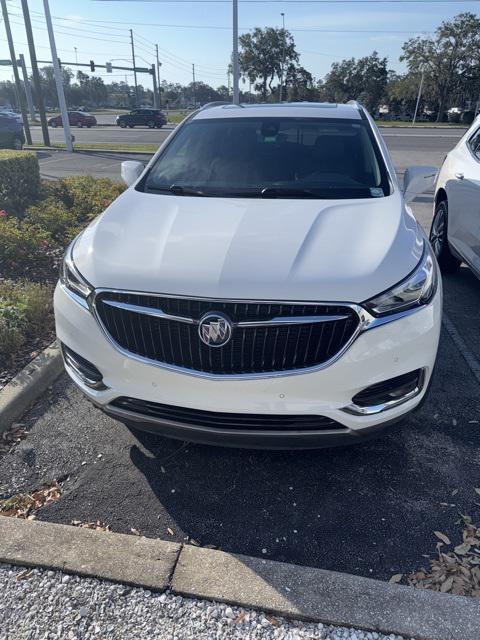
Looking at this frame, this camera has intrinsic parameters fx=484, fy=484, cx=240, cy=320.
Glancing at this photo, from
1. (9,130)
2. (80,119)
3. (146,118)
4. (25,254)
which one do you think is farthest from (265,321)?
(80,119)

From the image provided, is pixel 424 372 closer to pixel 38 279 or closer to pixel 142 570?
pixel 142 570

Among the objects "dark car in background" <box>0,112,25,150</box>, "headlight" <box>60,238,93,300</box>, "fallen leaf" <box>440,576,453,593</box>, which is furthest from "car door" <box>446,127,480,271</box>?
"dark car in background" <box>0,112,25,150</box>

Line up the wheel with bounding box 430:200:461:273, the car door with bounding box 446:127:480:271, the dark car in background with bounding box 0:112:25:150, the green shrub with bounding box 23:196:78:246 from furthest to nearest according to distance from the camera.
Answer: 1. the dark car in background with bounding box 0:112:25:150
2. the green shrub with bounding box 23:196:78:246
3. the wheel with bounding box 430:200:461:273
4. the car door with bounding box 446:127:480:271

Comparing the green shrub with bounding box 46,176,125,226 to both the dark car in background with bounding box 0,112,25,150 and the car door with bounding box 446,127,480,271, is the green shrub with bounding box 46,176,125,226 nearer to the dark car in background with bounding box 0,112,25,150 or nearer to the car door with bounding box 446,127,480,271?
the car door with bounding box 446,127,480,271

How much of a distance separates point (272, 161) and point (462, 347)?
7.14 feet

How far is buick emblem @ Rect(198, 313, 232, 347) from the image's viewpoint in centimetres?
210

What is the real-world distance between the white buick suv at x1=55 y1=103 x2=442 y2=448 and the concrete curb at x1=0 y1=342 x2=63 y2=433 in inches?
30.9

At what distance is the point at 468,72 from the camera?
50.6m

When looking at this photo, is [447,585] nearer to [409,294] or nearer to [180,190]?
[409,294]

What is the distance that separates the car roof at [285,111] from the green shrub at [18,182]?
4330 millimetres

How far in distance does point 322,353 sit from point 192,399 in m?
0.63

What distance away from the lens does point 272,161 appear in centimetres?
349

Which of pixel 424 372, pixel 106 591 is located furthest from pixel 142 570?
pixel 424 372

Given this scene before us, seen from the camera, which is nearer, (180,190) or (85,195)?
(180,190)
